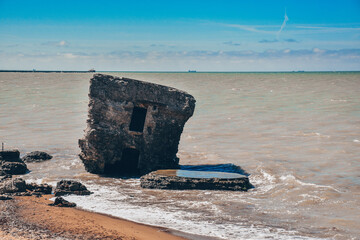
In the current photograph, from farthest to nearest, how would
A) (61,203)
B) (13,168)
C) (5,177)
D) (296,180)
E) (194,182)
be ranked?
1. (13,168)
2. (296,180)
3. (5,177)
4. (194,182)
5. (61,203)

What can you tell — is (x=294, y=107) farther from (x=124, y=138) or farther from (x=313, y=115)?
(x=124, y=138)

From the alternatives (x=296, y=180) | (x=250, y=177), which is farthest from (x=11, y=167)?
(x=296, y=180)

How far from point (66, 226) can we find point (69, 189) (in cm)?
268

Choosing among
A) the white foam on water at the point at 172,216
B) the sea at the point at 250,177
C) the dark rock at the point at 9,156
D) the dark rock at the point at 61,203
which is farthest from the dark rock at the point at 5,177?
the dark rock at the point at 61,203

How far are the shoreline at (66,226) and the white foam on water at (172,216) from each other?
0.93ft

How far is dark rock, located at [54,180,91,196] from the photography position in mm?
10047

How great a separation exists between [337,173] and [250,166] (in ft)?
8.60

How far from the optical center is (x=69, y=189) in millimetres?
10148

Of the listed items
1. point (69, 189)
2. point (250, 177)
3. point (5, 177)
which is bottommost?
point (5, 177)

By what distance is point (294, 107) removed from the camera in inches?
1218

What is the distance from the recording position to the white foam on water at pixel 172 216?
7598 mm

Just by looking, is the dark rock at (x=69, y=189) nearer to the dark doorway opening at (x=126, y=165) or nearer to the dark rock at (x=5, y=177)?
the dark rock at (x=5, y=177)

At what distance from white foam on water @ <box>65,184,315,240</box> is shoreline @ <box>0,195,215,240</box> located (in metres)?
0.28

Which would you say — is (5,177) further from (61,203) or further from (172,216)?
(172,216)
